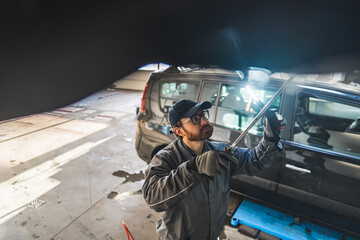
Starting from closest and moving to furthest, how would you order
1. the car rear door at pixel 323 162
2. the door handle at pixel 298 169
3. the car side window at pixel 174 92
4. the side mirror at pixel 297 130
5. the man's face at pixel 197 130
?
1. the man's face at pixel 197 130
2. the car rear door at pixel 323 162
3. the door handle at pixel 298 169
4. the side mirror at pixel 297 130
5. the car side window at pixel 174 92

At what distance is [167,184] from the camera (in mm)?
1104

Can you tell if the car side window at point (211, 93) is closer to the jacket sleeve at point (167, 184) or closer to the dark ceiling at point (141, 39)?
the jacket sleeve at point (167, 184)

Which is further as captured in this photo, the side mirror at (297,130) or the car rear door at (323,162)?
the side mirror at (297,130)

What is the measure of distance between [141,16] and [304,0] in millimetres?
383

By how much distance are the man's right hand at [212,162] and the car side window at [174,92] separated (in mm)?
1760

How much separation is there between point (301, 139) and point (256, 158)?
94cm

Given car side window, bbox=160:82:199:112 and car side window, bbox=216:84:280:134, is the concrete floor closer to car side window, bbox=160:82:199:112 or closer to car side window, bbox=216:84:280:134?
car side window, bbox=160:82:199:112

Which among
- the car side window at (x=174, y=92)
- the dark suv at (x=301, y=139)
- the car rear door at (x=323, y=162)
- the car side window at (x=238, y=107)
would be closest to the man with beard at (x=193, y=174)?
the dark suv at (x=301, y=139)

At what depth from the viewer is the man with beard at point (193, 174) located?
3.52 ft

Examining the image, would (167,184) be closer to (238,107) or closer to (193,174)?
(193,174)

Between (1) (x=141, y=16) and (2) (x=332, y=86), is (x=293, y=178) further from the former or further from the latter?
(1) (x=141, y=16)

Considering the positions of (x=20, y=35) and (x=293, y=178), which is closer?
(x=20, y=35)

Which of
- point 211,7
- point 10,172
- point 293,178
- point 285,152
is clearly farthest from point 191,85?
point 10,172

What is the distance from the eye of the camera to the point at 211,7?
1.64 feet
